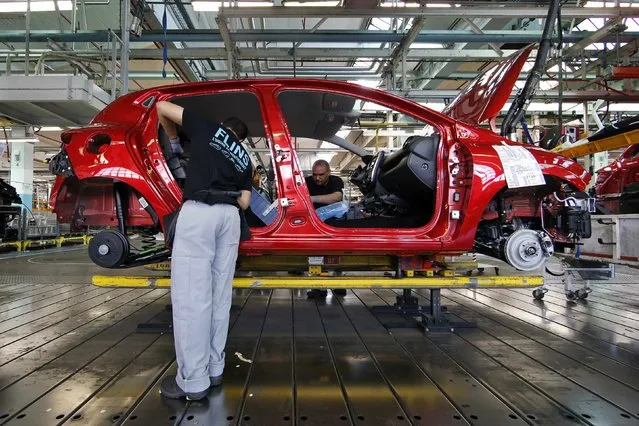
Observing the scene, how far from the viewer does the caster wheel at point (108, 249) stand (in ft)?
7.49

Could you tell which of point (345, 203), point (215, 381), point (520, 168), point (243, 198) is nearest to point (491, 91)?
point (520, 168)

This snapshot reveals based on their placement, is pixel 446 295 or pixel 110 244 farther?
pixel 446 295

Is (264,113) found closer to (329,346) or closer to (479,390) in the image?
(329,346)

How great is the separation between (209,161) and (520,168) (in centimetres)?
192

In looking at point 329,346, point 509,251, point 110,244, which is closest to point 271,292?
point 329,346

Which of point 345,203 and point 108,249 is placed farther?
point 345,203

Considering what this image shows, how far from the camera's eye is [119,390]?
6.02 feet

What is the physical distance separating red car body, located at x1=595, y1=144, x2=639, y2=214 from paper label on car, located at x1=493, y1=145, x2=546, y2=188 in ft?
6.89

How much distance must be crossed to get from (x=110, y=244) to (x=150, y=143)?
2.24 feet

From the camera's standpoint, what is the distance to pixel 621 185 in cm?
407

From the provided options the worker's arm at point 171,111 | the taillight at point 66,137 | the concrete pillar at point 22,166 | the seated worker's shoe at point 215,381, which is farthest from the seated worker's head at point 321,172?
the concrete pillar at point 22,166

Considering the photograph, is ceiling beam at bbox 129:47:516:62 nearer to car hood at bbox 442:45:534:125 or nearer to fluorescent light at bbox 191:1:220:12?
fluorescent light at bbox 191:1:220:12

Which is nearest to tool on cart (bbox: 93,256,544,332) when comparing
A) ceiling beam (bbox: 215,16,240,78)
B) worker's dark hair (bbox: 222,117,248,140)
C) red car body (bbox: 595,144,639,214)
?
worker's dark hair (bbox: 222,117,248,140)

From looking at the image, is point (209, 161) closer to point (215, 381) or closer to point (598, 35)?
point (215, 381)
